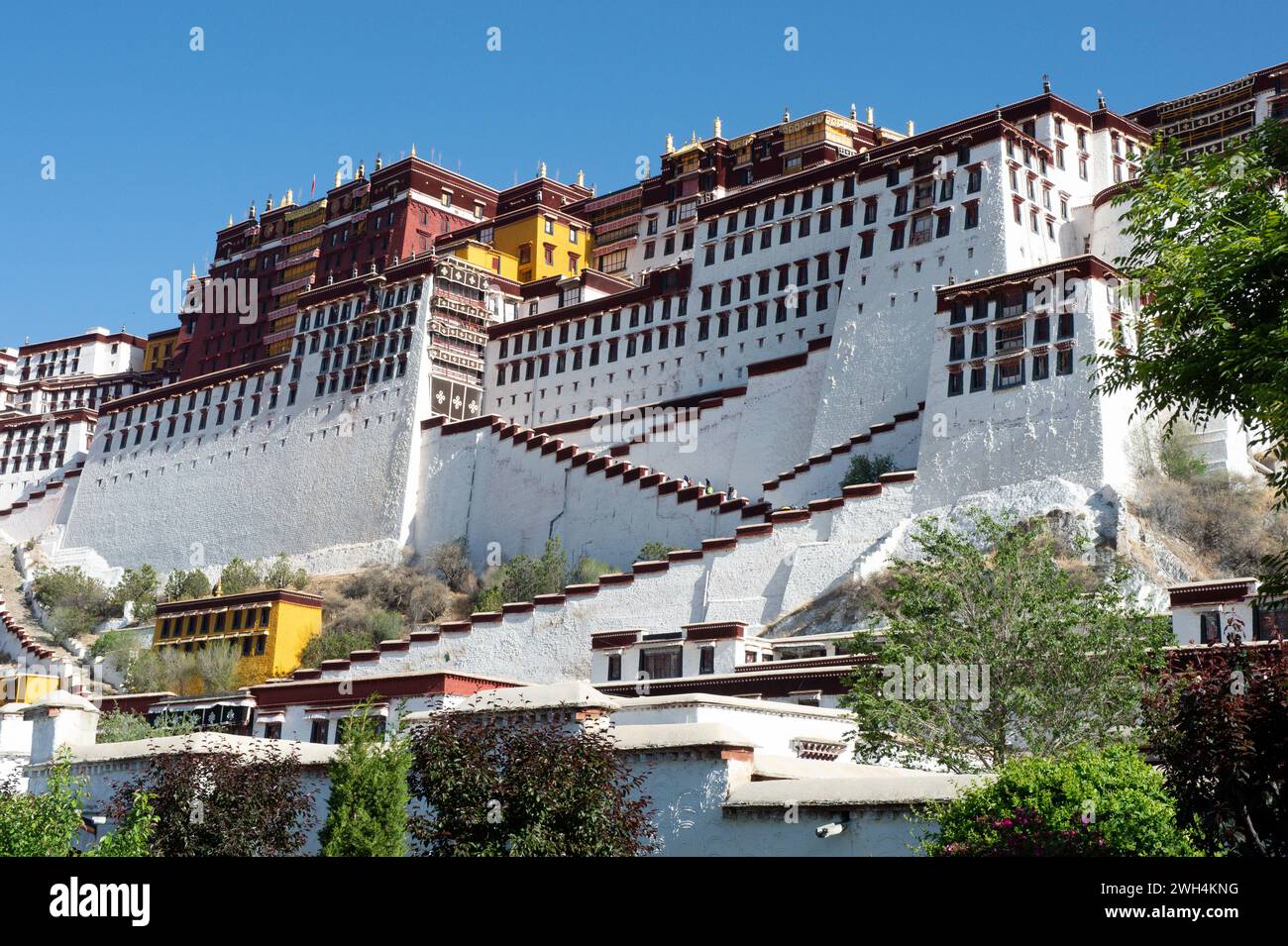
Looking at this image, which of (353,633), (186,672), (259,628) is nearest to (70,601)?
(186,672)

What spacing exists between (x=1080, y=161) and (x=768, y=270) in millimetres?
11669

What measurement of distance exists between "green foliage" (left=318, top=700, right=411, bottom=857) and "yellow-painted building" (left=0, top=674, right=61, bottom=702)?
36.4m

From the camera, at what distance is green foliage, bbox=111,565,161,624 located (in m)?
69.6

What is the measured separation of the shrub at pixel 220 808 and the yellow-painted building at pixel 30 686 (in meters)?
34.6

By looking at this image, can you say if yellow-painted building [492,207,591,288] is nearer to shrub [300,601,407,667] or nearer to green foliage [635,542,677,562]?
shrub [300,601,407,667]

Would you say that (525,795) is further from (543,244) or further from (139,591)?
(543,244)

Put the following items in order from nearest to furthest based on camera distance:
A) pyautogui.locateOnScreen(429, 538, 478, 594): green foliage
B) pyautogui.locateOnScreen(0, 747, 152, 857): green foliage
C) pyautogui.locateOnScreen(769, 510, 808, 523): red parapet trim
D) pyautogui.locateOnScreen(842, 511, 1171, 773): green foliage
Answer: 1. pyautogui.locateOnScreen(0, 747, 152, 857): green foliage
2. pyautogui.locateOnScreen(842, 511, 1171, 773): green foliage
3. pyautogui.locateOnScreen(769, 510, 808, 523): red parapet trim
4. pyautogui.locateOnScreen(429, 538, 478, 594): green foliage

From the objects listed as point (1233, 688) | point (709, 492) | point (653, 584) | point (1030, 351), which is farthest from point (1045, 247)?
point (1233, 688)

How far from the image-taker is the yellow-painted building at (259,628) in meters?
58.9

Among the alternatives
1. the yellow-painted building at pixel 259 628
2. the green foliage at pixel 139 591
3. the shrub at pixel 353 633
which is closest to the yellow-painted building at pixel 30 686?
the yellow-painted building at pixel 259 628

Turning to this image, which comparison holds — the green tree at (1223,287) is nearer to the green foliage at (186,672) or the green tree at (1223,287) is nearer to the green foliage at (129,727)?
the green foliage at (129,727)

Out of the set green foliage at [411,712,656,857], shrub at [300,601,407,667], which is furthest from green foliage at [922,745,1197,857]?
shrub at [300,601,407,667]

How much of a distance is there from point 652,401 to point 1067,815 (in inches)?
1995

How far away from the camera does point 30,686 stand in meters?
53.7
